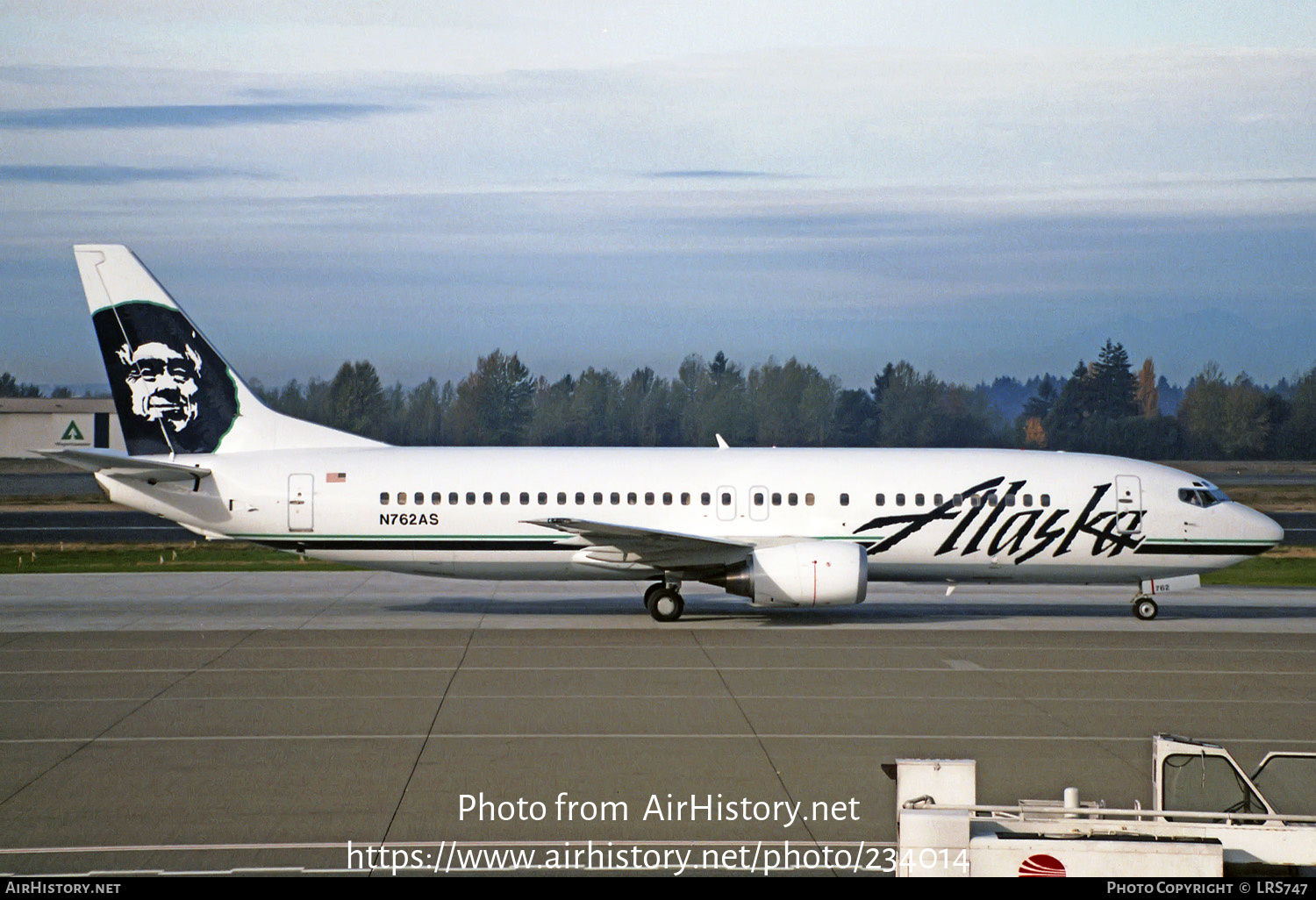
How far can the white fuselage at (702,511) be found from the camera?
955 inches

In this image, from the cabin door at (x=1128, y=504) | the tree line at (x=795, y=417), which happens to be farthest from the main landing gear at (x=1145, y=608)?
the tree line at (x=795, y=417)

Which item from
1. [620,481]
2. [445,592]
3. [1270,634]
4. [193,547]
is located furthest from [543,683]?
[193,547]

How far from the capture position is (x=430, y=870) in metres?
9.48

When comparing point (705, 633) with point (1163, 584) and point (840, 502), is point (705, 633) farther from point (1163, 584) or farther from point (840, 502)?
point (1163, 584)

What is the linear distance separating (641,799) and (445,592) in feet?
60.1

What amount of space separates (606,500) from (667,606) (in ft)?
8.01

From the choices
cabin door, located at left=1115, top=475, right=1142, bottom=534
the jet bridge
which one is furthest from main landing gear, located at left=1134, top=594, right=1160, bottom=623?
the jet bridge

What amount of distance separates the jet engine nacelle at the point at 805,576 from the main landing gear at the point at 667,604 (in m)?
1.56

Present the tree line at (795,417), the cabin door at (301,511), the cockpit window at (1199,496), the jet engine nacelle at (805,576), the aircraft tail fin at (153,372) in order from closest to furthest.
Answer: the jet engine nacelle at (805,576), the cabin door at (301,511), the cockpit window at (1199,496), the aircraft tail fin at (153,372), the tree line at (795,417)

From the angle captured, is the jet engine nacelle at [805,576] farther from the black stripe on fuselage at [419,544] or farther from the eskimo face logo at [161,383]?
the eskimo face logo at [161,383]

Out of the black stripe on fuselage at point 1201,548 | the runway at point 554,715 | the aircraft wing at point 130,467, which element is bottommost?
the runway at point 554,715

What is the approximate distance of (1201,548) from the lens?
24.9 m

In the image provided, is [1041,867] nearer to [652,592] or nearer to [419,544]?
[652,592]

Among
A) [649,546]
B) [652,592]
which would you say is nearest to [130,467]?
[649,546]
